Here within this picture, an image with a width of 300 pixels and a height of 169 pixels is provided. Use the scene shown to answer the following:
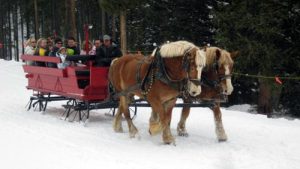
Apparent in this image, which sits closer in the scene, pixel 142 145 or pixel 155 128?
pixel 142 145

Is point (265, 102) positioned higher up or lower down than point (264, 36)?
lower down

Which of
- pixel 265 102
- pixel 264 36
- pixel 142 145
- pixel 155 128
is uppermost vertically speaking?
pixel 264 36

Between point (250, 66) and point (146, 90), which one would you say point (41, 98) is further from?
point (250, 66)

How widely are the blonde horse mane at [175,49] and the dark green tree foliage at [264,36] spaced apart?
6631mm

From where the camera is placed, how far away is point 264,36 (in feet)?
46.5

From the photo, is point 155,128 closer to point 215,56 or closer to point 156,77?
point 156,77

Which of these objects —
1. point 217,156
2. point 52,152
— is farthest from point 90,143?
point 217,156

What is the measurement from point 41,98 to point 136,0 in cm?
891

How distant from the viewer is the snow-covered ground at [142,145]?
663cm

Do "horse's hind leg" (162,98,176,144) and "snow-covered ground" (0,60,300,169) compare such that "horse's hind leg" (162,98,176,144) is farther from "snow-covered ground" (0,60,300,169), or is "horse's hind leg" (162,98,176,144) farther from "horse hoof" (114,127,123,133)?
"horse hoof" (114,127,123,133)

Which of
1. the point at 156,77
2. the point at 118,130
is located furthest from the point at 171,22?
the point at 156,77

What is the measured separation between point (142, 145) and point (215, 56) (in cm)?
213

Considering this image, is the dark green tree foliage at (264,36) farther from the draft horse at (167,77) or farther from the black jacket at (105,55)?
the draft horse at (167,77)

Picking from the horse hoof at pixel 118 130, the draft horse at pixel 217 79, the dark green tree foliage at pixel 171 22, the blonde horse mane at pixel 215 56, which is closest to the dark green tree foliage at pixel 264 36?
the dark green tree foliage at pixel 171 22
